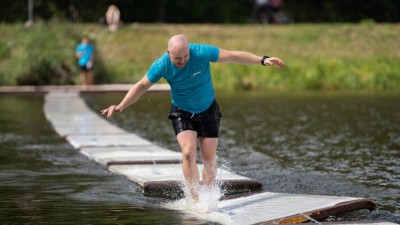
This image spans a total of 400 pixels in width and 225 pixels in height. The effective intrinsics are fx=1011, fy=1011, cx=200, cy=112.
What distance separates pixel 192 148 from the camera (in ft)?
29.8

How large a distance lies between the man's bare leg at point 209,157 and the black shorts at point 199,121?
66mm

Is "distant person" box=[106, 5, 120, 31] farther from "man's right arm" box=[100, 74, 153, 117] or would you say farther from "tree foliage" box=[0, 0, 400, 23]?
"man's right arm" box=[100, 74, 153, 117]

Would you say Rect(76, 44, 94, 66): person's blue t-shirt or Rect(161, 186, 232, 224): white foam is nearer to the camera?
Rect(161, 186, 232, 224): white foam

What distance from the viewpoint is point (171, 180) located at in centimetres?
1075

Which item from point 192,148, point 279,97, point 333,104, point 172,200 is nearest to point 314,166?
point 172,200

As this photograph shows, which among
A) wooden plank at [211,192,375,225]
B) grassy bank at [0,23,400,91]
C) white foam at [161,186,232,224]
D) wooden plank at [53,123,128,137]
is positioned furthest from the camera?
grassy bank at [0,23,400,91]

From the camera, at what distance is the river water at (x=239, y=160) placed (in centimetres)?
942

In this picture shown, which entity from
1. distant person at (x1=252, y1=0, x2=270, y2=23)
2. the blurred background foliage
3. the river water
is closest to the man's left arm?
the river water

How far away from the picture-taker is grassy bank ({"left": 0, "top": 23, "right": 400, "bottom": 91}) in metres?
31.8

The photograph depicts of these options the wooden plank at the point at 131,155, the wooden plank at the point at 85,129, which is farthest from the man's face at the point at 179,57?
the wooden plank at the point at 85,129

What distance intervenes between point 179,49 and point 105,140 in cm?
700

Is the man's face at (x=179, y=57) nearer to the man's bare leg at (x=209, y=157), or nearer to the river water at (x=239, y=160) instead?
the man's bare leg at (x=209, y=157)

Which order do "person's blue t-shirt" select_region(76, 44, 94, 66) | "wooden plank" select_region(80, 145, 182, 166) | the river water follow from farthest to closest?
"person's blue t-shirt" select_region(76, 44, 94, 66), "wooden plank" select_region(80, 145, 182, 166), the river water

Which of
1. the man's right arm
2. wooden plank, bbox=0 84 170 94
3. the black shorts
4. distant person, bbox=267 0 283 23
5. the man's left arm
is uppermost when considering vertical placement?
distant person, bbox=267 0 283 23
